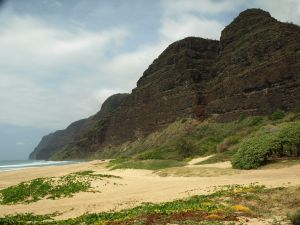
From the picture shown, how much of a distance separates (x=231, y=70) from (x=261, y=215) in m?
72.5

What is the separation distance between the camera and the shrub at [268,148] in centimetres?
3662

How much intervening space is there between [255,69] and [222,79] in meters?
13.7

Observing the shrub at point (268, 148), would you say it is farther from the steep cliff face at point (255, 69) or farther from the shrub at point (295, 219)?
the steep cliff face at point (255, 69)

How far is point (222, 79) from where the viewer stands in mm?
90438

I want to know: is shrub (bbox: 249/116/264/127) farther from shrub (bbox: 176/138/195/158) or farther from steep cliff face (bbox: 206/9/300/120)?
shrub (bbox: 176/138/195/158)

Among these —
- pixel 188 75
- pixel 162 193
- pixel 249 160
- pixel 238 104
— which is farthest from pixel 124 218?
pixel 188 75

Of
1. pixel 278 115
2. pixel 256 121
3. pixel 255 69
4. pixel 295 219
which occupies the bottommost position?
pixel 295 219

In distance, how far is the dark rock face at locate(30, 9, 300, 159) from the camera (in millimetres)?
71787

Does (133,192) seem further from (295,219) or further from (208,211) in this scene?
(295,219)

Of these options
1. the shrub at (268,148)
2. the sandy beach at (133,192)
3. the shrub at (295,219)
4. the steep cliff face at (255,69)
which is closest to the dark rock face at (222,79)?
the steep cliff face at (255,69)

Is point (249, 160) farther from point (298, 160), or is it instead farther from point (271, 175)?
point (271, 175)

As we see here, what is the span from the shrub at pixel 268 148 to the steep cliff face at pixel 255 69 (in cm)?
3154

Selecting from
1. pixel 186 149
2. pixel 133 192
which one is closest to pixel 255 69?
pixel 186 149

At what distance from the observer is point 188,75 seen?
345 feet
